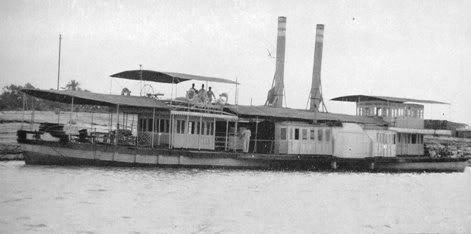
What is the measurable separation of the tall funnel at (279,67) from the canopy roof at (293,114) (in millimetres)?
7869

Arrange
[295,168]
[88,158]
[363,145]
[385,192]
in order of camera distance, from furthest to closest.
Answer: [363,145] → [295,168] → [88,158] → [385,192]

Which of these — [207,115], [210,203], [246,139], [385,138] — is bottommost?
[210,203]

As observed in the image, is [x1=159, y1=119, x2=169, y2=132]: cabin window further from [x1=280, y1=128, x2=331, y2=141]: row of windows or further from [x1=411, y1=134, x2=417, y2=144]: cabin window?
[x1=411, y1=134, x2=417, y2=144]: cabin window

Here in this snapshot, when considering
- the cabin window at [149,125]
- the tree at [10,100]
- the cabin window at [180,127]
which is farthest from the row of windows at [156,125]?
the tree at [10,100]

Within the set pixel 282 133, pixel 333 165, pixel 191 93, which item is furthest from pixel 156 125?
pixel 333 165

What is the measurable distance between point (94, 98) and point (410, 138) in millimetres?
23880

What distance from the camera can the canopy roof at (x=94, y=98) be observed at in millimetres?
32031

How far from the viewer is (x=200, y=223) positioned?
19.9 meters

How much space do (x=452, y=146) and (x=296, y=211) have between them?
165 ft

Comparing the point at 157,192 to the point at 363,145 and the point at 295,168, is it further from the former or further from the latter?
the point at 363,145

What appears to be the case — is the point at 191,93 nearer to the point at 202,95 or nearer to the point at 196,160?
the point at 202,95

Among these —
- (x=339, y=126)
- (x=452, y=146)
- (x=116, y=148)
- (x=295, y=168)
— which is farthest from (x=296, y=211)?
(x=452, y=146)

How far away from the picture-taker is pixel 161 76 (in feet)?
124

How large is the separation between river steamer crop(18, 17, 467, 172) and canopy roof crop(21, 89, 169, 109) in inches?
2.4
